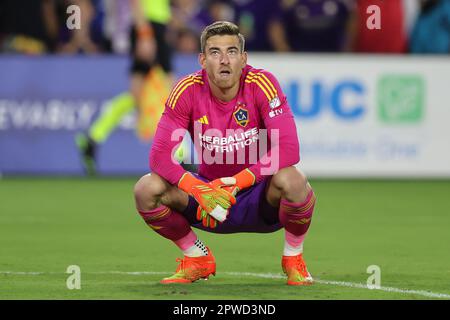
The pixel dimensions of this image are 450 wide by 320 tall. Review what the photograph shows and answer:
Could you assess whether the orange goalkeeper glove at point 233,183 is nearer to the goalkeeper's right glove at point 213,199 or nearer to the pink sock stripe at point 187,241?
the goalkeeper's right glove at point 213,199

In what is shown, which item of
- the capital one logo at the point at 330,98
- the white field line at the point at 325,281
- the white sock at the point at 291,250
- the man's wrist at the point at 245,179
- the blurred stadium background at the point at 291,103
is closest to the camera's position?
the white field line at the point at 325,281

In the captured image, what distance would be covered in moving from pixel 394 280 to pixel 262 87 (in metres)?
1.56

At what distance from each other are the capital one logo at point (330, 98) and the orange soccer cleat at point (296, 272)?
897 centimetres

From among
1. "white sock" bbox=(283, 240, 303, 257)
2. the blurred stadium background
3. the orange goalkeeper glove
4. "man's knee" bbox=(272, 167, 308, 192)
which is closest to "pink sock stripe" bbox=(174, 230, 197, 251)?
the orange goalkeeper glove

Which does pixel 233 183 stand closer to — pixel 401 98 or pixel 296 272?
pixel 296 272

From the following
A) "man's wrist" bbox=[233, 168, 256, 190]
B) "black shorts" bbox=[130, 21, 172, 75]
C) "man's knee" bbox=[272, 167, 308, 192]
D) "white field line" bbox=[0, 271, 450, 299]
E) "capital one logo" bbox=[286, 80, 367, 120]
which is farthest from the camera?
"black shorts" bbox=[130, 21, 172, 75]

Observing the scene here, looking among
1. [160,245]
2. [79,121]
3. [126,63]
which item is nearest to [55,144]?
[79,121]

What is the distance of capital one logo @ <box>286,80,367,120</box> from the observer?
16625 millimetres

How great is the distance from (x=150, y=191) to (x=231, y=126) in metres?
0.71

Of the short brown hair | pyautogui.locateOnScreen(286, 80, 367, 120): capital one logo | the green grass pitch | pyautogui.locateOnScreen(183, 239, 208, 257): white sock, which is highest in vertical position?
the short brown hair

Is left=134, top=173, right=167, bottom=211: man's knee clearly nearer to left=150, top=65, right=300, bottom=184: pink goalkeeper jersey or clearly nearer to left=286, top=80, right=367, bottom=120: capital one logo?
left=150, top=65, right=300, bottom=184: pink goalkeeper jersey

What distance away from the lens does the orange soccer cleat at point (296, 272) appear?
25.0 feet

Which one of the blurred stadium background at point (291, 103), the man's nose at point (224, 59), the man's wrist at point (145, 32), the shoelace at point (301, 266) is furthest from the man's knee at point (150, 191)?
the man's wrist at point (145, 32)

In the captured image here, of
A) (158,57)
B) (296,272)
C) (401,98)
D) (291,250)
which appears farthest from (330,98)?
(296,272)
